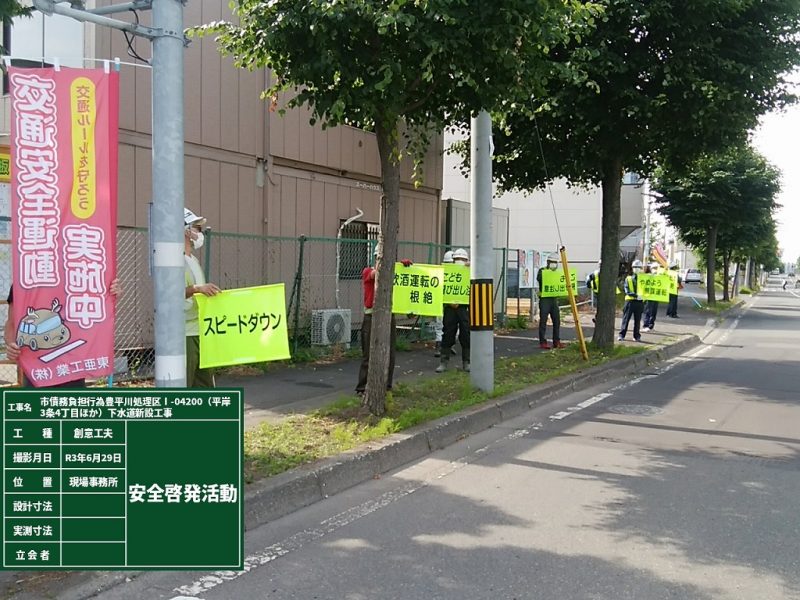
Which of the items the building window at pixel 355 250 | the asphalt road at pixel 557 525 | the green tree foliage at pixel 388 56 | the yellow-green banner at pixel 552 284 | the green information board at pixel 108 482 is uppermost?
the green tree foliage at pixel 388 56

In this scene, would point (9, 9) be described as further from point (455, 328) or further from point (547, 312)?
point (547, 312)

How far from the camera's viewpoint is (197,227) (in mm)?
5414

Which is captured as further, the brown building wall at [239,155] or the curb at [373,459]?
the brown building wall at [239,155]

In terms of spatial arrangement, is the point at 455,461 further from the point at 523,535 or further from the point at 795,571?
the point at 795,571

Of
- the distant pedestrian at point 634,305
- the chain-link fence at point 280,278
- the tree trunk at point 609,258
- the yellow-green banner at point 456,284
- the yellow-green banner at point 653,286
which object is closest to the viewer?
the chain-link fence at point 280,278

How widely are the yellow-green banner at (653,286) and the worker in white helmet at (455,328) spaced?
6.24 m

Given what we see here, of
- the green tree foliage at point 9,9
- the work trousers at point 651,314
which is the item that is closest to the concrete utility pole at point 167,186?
the green tree foliage at point 9,9

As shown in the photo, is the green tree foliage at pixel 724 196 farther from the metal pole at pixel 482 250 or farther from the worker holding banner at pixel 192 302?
the worker holding banner at pixel 192 302

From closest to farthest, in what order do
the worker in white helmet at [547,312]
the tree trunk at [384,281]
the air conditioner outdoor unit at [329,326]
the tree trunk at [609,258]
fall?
the tree trunk at [384,281], the air conditioner outdoor unit at [329,326], the tree trunk at [609,258], the worker in white helmet at [547,312]

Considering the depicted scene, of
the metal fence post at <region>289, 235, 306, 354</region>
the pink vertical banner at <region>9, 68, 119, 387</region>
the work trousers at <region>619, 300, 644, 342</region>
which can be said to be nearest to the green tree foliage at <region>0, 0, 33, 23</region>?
the pink vertical banner at <region>9, 68, 119, 387</region>

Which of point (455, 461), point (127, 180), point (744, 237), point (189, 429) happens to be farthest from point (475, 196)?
point (744, 237)

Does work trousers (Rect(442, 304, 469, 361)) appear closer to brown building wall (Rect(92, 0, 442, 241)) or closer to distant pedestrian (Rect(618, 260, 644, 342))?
brown building wall (Rect(92, 0, 442, 241))

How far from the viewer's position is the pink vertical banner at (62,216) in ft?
13.9

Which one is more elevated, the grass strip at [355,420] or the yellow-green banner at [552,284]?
the yellow-green banner at [552,284]
